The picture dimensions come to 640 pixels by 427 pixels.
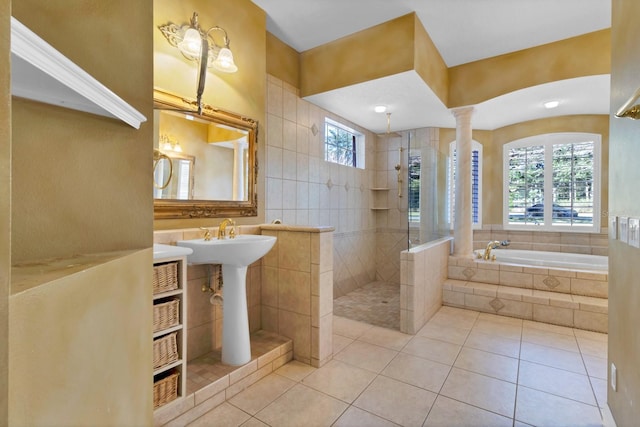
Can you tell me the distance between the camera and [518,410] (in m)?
1.72

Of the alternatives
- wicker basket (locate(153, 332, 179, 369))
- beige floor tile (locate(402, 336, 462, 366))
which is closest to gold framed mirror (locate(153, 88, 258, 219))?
wicker basket (locate(153, 332, 179, 369))

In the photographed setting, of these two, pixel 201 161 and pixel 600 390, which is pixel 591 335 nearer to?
pixel 600 390

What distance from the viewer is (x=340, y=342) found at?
260cm

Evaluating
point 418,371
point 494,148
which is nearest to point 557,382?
point 418,371

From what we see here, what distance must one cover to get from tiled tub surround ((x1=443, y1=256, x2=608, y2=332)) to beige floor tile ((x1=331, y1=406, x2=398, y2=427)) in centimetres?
221

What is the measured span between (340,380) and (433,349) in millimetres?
914

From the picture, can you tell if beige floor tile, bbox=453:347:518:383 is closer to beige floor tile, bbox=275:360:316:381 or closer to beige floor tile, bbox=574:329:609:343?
beige floor tile, bbox=574:329:609:343

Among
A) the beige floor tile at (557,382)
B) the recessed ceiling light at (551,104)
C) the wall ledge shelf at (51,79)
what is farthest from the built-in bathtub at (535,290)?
the wall ledge shelf at (51,79)

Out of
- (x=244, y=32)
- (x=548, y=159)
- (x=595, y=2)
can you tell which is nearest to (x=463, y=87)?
(x=595, y=2)

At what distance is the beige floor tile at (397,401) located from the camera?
1665 mm

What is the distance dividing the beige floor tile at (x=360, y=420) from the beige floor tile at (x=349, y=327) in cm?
102

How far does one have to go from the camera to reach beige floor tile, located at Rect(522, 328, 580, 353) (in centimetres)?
251

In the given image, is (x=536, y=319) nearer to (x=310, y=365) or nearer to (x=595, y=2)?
(x=310, y=365)

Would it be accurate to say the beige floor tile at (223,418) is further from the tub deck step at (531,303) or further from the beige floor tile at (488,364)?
the tub deck step at (531,303)
